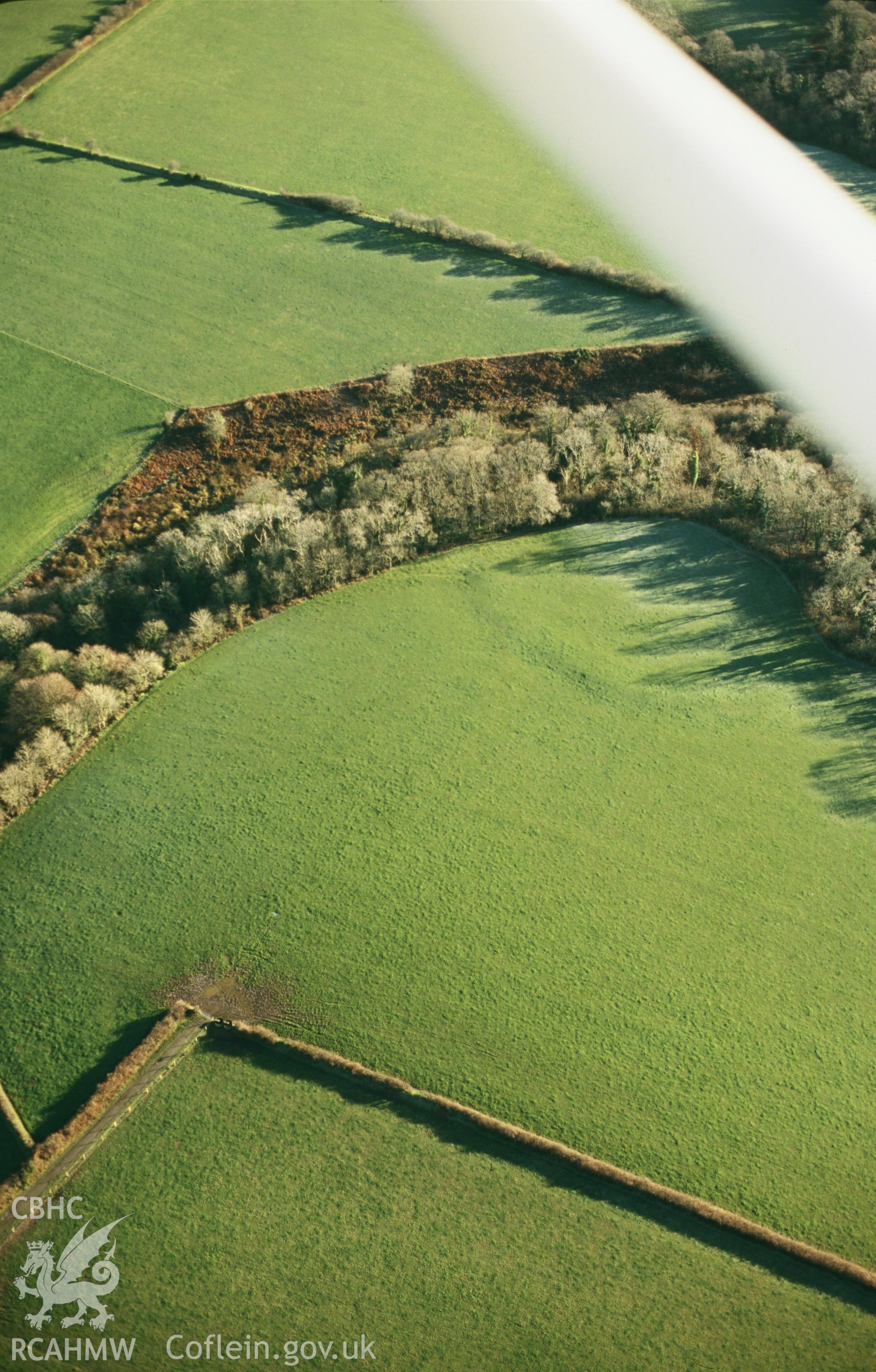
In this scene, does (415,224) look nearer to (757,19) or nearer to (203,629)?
(203,629)

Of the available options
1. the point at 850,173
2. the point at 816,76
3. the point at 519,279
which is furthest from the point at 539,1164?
the point at 816,76

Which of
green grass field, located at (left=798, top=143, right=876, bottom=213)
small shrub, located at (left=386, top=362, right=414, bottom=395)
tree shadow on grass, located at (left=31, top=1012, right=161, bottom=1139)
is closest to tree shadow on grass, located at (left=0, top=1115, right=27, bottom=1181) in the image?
tree shadow on grass, located at (left=31, top=1012, right=161, bottom=1139)

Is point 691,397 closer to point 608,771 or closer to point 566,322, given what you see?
point 566,322

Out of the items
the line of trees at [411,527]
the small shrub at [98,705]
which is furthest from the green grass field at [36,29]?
the small shrub at [98,705]

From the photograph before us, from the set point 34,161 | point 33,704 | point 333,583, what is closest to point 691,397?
point 333,583

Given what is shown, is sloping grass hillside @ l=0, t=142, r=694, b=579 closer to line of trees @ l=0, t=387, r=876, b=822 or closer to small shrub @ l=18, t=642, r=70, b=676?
line of trees @ l=0, t=387, r=876, b=822

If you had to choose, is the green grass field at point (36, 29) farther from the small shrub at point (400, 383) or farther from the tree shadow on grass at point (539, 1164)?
the tree shadow on grass at point (539, 1164)
